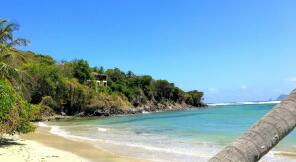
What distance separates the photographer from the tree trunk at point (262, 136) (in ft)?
7.41

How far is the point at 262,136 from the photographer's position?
2.30 meters

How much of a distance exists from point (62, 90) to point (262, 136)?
7398 centimetres

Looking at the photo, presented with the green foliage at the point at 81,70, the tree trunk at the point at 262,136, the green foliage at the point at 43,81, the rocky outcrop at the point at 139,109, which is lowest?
the tree trunk at the point at 262,136

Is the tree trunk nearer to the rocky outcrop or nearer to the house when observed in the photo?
the rocky outcrop

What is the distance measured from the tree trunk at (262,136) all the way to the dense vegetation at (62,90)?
15596mm

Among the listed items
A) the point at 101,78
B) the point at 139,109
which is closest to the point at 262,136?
the point at 101,78

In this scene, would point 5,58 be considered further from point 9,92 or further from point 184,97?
point 184,97

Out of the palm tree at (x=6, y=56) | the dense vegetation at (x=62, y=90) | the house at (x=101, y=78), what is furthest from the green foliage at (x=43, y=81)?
the palm tree at (x=6, y=56)

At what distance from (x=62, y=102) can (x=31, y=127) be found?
5567cm

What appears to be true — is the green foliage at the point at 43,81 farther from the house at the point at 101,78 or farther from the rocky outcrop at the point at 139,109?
the house at the point at 101,78

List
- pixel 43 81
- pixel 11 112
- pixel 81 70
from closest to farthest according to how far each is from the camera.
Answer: pixel 11 112 → pixel 43 81 → pixel 81 70

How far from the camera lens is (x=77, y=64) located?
8725 cm

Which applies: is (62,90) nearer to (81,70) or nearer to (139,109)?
(81,70)

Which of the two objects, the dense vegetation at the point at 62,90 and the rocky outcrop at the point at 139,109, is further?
the rocky outcrop at the point at 139,109
